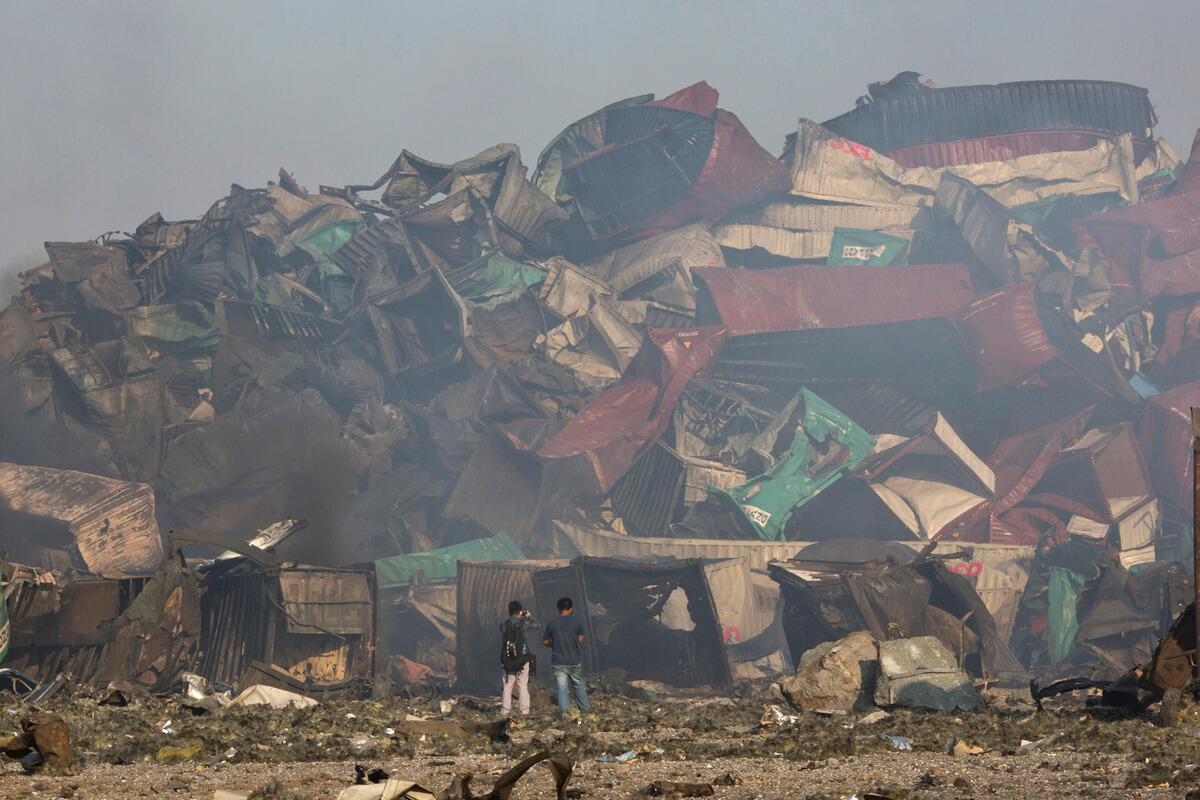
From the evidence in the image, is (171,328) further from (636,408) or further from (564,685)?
(564,685)

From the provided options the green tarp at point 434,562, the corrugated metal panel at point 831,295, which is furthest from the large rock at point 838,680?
the corrugated metal panel at point 831,295

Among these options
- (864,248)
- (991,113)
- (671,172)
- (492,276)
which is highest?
(991,113)

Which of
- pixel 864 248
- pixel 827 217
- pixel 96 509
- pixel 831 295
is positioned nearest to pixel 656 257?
pixel 831 295

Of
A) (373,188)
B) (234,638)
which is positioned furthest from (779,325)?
(234,638)

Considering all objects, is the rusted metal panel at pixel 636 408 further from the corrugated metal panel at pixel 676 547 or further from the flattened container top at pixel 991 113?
the flattened container top at pixel 991 113

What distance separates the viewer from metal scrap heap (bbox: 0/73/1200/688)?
36.4ft

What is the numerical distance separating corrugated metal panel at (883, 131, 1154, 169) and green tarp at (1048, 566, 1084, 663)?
18.0 meters

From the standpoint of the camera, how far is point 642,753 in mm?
5781

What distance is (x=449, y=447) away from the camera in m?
18.1

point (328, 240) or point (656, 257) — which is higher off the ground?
point (328, 240)

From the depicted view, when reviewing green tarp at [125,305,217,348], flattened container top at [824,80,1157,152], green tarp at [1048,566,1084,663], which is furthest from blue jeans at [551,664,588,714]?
flattened container top at [824,80,1157,152]

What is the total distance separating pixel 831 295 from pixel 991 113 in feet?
41.6

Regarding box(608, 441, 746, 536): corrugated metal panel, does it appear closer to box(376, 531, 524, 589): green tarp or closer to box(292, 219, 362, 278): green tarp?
box(376, 531, 524, 589): green tarp

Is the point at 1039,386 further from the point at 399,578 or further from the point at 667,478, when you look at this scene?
the point at 399,578
